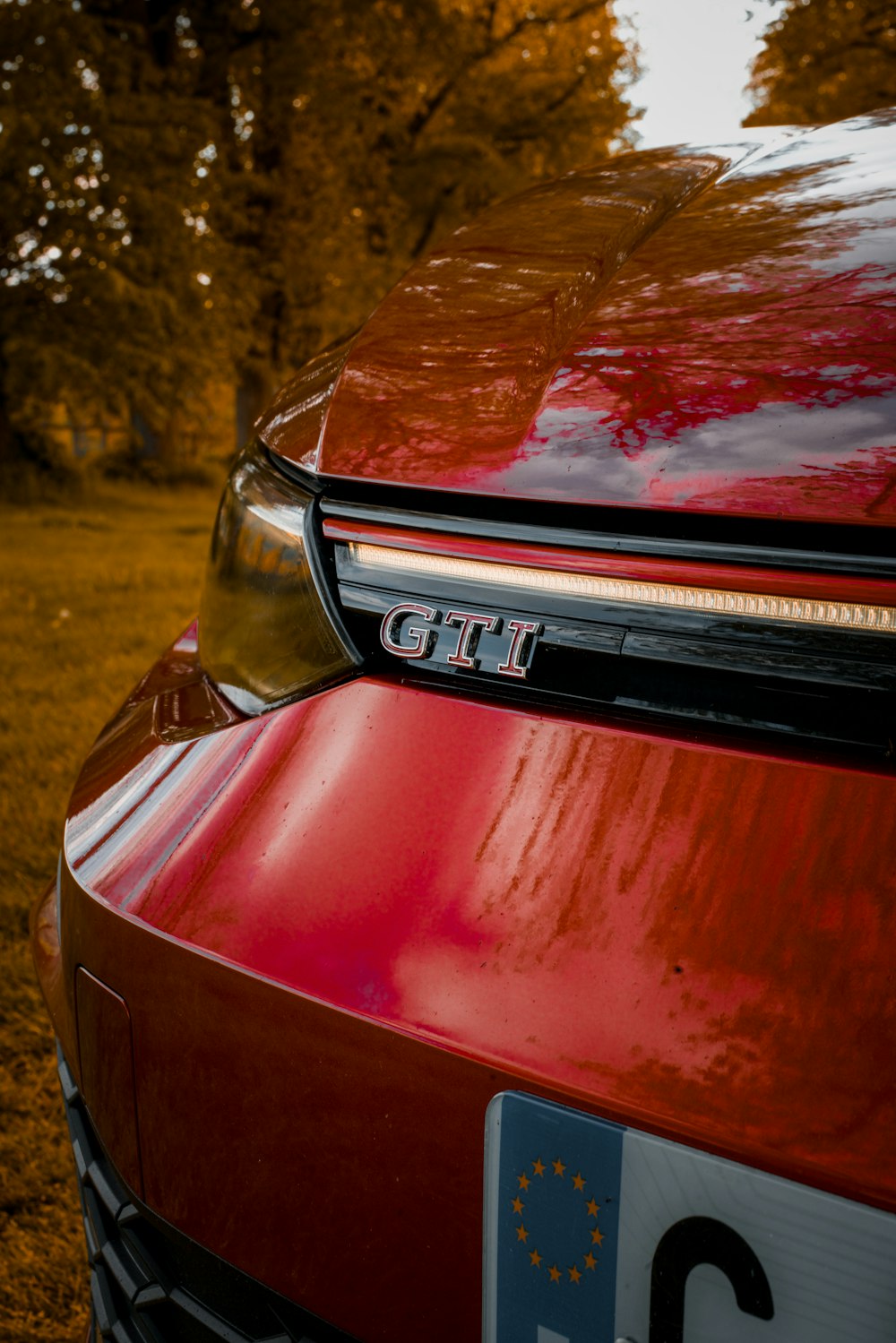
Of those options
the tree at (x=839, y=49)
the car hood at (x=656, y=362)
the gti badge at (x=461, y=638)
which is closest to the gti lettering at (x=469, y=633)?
the gti badge at (x=461, y=638)

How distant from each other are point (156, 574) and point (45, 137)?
7256 mm

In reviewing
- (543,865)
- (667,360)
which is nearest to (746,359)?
(667,360)

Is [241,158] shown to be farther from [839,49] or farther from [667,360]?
[667,360]

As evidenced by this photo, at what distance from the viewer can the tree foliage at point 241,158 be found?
37.3ft

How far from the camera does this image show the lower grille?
819mm

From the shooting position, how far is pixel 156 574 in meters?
6.66

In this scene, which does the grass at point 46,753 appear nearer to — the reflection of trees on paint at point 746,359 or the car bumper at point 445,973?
the car bumper at point 445,973

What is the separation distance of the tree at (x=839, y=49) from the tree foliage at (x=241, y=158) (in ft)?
21.4

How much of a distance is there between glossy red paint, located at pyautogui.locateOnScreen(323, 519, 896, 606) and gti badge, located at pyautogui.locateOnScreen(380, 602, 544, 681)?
0.05m

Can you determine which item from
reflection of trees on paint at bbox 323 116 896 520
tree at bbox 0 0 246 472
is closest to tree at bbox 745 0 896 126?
tree at bbox 0 0 246 472

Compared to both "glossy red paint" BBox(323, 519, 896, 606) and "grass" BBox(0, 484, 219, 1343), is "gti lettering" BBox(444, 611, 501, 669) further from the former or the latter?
"grass" BBox(0, 484, 219, 1343)

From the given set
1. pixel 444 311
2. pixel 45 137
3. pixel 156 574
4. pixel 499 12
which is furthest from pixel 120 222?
pixel 444 311

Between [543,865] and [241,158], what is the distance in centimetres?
1619

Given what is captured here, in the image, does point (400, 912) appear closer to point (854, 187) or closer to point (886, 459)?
point (886, 459)
